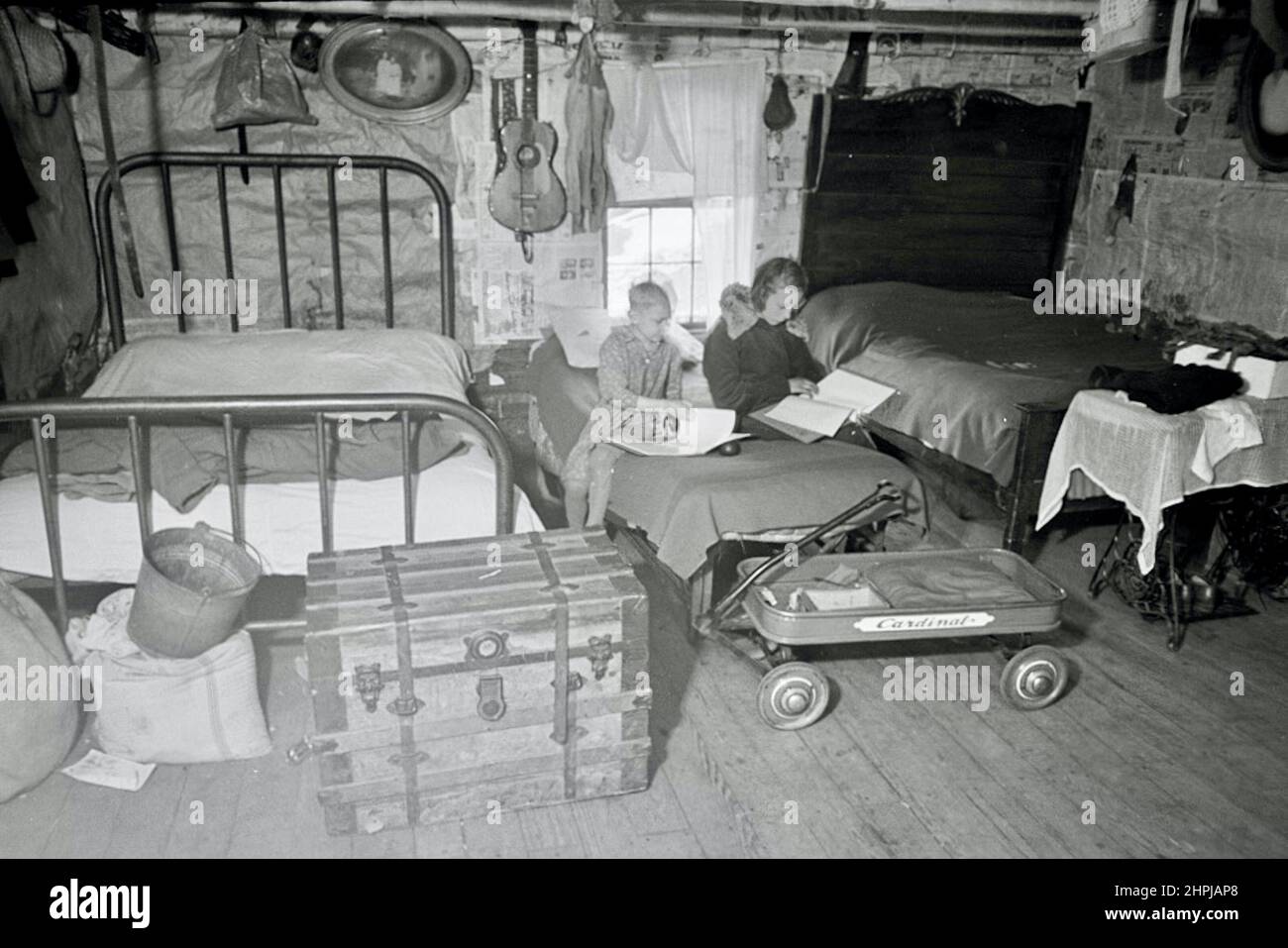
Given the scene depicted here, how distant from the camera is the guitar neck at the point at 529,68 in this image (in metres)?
5.23

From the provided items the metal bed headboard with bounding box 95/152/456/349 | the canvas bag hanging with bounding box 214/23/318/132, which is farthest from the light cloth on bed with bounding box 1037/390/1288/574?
the canvas bag hanging with bounding box 214/23/318/132

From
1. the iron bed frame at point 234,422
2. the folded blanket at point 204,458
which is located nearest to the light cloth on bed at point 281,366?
the iron bed frame at point 234,422

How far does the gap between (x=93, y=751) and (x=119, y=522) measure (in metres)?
0.68

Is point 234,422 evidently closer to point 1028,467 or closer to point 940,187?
point 1028,467

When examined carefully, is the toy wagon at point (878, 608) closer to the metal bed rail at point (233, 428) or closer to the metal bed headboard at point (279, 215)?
the metal bed rail at point (233, 428)

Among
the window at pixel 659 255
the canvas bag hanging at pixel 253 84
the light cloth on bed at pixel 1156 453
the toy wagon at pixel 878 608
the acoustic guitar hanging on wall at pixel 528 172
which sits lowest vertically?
the toy wagon at pixel 878 608

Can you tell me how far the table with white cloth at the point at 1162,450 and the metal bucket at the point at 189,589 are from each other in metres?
3.01

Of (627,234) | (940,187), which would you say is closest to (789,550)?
(627,234)

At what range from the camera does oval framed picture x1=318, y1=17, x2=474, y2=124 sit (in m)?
4.97

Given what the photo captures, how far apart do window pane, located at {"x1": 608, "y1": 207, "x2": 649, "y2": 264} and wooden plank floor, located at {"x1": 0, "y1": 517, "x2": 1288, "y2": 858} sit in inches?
107

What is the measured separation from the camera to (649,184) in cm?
564

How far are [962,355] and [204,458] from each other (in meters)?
3.50

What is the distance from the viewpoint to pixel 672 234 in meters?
5.89

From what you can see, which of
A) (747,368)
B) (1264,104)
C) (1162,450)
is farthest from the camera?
(1264,104)
